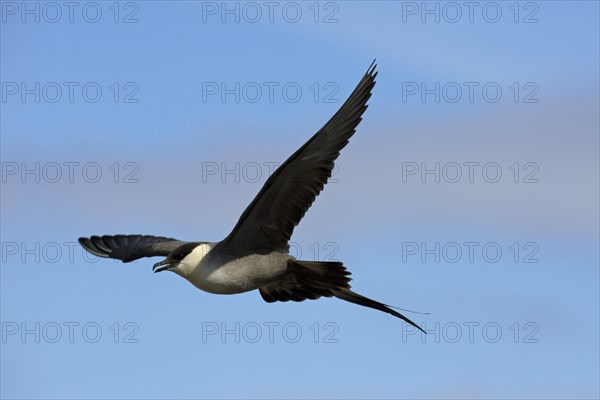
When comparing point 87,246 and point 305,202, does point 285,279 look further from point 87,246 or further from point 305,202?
point 87,246

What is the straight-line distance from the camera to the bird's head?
14906mm

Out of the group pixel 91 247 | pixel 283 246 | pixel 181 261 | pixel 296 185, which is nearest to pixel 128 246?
pixel 91 247

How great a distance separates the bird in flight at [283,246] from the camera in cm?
1417

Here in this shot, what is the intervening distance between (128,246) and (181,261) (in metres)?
3.08

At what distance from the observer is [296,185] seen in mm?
14352

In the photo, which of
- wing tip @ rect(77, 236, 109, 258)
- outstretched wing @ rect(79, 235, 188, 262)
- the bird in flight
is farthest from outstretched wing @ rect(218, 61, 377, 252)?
wing tip @ rect(77, 236, 109, 258)

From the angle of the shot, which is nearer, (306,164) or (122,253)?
(306,164)

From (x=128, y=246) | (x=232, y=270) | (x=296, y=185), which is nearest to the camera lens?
(x=296, y=185)

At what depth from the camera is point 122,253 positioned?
17438 mm

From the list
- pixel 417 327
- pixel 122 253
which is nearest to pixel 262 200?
pixel 417 327

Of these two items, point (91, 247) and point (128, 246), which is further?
point (91, 247)

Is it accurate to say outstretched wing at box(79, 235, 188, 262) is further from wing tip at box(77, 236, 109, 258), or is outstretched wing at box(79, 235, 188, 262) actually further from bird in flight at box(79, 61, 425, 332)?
bird in flight at box(79, 61, 425, 332)

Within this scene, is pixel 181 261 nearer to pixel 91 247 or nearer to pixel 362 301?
pixel 362 301

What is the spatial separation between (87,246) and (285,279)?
15.6ft
